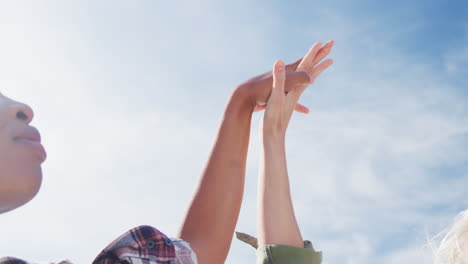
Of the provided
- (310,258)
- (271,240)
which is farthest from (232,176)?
(310,258)

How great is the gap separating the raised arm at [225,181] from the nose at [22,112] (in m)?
1.01

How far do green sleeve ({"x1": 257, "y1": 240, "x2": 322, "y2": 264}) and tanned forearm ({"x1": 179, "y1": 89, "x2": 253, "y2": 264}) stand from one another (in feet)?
0.67

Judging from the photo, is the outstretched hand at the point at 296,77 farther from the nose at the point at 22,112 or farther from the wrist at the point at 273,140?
the nose at the point at 22,112

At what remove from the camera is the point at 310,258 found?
107 inches

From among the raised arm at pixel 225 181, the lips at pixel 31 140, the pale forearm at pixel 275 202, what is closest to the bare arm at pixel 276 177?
the pale forearm at pixel 275 202

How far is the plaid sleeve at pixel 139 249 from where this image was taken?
7.06 ft

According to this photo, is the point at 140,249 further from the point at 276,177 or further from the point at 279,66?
the point at 279,66

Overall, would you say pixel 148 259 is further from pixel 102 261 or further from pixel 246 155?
pixel 246 155

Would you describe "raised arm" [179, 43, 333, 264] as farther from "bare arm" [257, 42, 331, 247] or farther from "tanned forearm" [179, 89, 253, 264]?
"bare arm" [257, 42, 331, 247]

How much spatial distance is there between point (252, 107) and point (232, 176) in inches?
23.1

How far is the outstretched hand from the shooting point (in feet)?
11.4

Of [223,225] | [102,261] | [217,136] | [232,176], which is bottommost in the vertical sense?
[102,261]

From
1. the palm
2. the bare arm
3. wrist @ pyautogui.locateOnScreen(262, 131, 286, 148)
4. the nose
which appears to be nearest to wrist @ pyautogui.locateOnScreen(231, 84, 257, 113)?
the bare arm

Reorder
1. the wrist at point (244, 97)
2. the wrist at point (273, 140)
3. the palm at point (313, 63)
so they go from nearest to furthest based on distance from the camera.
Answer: the wrist at point (273, 140), the wrist at point (244, 97), the palm at point (313, 63)
